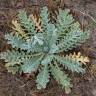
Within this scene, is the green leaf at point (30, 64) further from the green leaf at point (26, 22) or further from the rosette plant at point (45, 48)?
the green leaf at point (26, 22)

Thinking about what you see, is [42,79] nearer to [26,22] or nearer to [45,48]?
[45,48]

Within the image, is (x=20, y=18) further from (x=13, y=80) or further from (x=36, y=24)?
(x=13, y=80)

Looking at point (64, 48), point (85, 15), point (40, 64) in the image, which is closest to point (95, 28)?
point (85, 15)

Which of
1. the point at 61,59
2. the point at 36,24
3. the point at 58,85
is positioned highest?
the point at 36,24

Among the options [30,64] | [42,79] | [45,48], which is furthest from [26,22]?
[42,79]

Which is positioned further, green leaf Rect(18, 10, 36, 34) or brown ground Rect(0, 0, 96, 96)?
green leaf Rect(18, 10, 36, 34)

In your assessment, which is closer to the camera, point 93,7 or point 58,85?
point 58,85

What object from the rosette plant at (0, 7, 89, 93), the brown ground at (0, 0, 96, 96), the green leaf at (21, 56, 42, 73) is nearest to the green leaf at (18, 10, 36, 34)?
the rosette plant at (0, 7, 89, 93)

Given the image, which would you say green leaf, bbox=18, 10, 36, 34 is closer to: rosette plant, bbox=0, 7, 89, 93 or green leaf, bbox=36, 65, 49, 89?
rosette plant, bbox=0, 7, 89, 93
